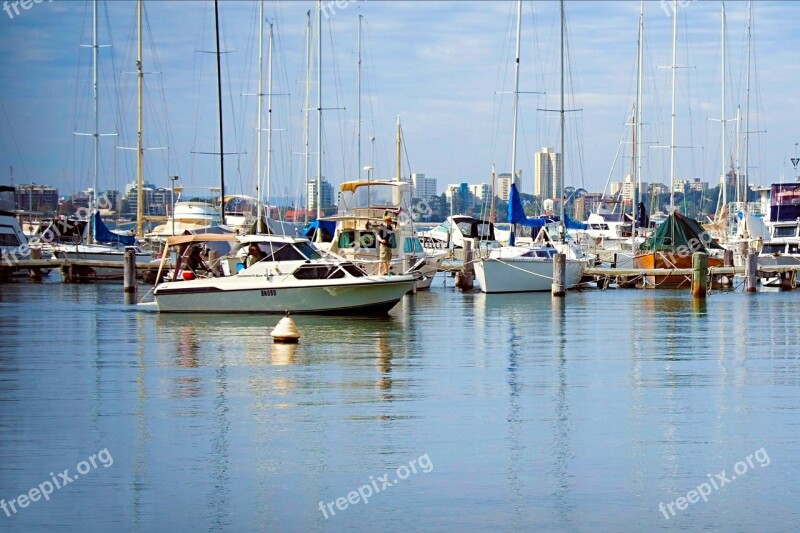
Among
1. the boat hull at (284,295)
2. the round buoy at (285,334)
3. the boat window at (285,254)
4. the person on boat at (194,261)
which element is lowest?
the round buoy at (285,334)

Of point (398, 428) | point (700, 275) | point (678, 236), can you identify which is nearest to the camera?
point (398, 428)

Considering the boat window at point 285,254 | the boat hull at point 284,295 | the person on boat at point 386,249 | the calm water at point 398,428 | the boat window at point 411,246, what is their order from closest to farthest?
1. the calm water at point 398,428
2. the boat hull at point 284,295
3. the boat window at point 285,254
4. the person on boat at point 386,249
5. the boat window at point 411,246

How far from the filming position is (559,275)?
160ft

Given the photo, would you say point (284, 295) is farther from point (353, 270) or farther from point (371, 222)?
point (371, 222)

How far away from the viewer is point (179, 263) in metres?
39.9

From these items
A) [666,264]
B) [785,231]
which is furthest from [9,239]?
[785,231]

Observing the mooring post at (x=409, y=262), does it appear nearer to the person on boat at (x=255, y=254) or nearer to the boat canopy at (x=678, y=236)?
the person on boat at (x=255, y=254)

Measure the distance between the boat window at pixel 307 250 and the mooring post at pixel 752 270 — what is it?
72.8ft

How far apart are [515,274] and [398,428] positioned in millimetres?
33713

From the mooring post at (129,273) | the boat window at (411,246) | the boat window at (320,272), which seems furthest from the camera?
the boat window at (411,246)

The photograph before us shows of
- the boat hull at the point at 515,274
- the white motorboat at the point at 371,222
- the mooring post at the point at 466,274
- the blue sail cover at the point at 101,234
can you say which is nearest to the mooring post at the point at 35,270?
the blue sail cover at the point at 101,234

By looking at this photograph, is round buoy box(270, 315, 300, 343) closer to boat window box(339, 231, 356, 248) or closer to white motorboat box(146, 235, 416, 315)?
white motorboat box(146, 235, 416, 315)

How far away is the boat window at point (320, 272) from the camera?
121 ft

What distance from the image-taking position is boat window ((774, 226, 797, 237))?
64.9 m
